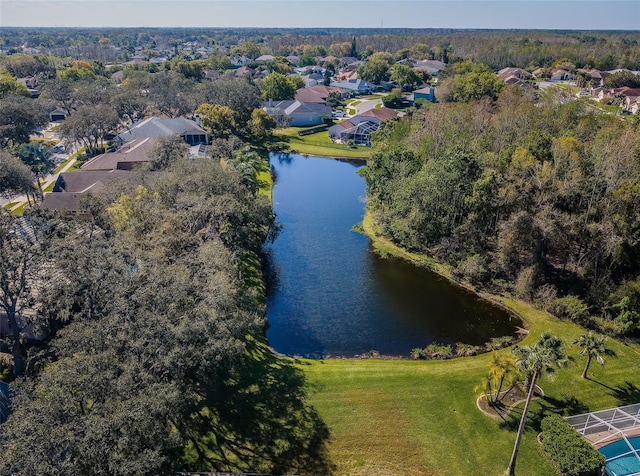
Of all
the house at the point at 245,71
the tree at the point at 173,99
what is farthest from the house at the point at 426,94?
the tree at the point at 173,99

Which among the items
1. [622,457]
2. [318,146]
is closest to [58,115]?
[318,146]

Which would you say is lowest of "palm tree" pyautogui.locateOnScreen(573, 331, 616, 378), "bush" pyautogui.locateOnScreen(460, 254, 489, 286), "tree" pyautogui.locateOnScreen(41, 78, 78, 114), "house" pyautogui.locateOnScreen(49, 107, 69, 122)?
"bush" pyautogui.locateOnScreen(460, 254, 489, 286)

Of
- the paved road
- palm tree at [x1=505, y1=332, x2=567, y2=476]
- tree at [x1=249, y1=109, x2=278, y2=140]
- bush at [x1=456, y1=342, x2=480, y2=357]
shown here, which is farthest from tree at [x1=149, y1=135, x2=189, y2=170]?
palm tree at [x1=505, y1=332, x2=567, y2=476]

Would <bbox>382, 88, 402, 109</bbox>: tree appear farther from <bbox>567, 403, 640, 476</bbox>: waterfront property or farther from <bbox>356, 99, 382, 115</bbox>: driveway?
<bbox>567, 403, 640, 476</bbox>: waterfront property

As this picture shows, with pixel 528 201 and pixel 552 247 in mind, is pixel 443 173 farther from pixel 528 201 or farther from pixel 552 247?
pixel 552 247

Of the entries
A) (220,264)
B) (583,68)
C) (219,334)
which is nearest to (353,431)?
(219,334)

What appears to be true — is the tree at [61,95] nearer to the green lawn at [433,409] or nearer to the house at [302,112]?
the house at [302,112]
